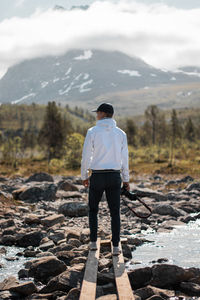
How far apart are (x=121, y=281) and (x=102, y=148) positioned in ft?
10.1

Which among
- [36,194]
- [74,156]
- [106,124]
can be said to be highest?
[106,124]

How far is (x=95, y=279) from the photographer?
25.6ft

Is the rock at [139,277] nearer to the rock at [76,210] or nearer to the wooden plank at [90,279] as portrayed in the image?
the wooden plank at [90,279]

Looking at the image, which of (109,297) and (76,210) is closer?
(109,297)

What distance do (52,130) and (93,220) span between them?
3056 inches

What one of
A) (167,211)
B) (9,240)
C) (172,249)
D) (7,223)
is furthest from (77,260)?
(167,211)

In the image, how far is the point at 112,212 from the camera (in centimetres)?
929

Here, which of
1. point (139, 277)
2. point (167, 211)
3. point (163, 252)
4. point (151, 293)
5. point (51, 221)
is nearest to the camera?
point (151, 293)

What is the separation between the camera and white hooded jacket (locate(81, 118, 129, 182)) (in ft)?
29.4

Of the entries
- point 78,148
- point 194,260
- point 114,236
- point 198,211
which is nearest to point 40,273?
point 114,236

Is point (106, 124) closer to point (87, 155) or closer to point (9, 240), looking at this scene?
point (87, 155)

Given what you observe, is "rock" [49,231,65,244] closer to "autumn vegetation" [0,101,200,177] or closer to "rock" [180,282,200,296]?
"rock" [180,282,200,296]

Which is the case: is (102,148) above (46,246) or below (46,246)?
above

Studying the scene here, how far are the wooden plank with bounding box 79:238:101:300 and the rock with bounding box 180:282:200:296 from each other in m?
1.91
